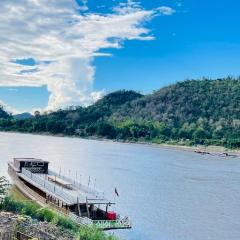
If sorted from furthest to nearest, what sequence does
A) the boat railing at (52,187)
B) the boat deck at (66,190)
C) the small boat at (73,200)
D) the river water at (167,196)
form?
the river water at (167,196) < the boat railing at (52,187) < the boat deck at (66,190) < the small boat at (73,200)

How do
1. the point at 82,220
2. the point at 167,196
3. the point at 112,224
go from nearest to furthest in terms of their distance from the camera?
1. the point at 82,220
2. the point at 112,224
3. the point at 167,196

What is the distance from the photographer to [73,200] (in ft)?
150

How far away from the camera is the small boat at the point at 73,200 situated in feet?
140

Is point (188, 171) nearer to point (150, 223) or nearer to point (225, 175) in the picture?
point (225, 175)

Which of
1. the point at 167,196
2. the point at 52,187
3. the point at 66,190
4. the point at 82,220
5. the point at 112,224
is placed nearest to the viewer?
the point at 82,220

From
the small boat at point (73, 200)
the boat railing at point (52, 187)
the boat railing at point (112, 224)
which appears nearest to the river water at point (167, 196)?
the boat railing at point (112, 224)

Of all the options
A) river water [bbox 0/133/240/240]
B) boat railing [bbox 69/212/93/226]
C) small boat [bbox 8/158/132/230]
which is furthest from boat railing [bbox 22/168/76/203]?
river water [bbox 0/133/240/240]

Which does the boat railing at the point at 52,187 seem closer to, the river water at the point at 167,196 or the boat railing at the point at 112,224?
the boat railing at the point at 112,224

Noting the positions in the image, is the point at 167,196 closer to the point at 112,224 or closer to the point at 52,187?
the point at 52,187

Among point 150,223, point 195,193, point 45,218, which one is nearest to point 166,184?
point 195,193

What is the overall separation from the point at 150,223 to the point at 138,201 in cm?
1246

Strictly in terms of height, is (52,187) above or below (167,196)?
above

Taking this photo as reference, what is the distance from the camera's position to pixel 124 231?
4550 centimetres

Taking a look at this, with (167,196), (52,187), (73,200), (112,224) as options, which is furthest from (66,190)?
(167,196)
